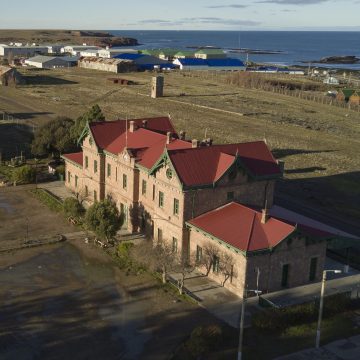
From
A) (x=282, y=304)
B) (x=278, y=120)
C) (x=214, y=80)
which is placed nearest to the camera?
(x=282, y=304)

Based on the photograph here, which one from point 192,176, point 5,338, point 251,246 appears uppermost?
point 192,176

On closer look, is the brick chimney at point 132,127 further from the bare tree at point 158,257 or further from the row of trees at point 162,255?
the bare tree at point 158,257

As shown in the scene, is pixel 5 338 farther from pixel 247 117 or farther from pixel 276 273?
pixel 247 117

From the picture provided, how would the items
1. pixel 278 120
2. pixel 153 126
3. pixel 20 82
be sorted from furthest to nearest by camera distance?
pixel 20 82 → pixel 278 120 → pixel 153 126

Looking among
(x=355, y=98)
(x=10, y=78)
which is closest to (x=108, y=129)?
(x=355, y=98)

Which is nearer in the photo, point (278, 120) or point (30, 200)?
point (30, 200)

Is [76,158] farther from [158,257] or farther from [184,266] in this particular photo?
[184,266]

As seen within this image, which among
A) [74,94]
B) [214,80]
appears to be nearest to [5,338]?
[74,94]

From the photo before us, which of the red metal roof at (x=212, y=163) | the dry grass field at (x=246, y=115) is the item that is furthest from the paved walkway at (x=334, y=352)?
the dry grass field at (x=246, y=115)
